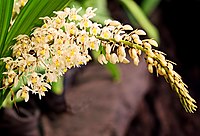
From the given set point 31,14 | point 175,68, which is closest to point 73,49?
point 31,14

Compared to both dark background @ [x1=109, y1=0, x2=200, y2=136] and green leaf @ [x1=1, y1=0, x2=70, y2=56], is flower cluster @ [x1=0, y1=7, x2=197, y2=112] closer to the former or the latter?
green leaf @ [x1=1, y1=0, x2=70, y2=56]

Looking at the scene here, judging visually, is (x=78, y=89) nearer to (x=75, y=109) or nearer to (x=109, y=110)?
(x=109, y=110)

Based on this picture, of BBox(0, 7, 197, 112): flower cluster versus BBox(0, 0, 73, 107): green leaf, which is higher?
BBox(0, 0, 73, 107): green leaf

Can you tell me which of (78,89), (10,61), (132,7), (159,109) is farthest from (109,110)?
(10,61)

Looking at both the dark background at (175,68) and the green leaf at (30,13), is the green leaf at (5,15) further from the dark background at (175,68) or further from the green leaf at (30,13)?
the dark background at (175,68)

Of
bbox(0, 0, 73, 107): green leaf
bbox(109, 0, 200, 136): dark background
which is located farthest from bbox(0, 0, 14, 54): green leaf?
bbox(109, 0, 200, 136): dark background

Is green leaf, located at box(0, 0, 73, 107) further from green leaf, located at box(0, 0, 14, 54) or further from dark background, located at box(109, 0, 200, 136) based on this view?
dark background, located at box(109, 0, 200, 136)

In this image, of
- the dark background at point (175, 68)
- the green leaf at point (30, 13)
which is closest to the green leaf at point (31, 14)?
the green leaf at point (30, 13)

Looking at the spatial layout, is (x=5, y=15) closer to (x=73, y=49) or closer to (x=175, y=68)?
(x=73, y=49)

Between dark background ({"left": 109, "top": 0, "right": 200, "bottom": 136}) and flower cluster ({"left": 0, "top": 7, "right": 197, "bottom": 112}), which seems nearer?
flower cluster ({"left": 0, "top": 7, "right": 197, "bottom": 112})
